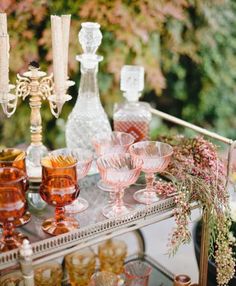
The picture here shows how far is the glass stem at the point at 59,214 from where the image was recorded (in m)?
1.44

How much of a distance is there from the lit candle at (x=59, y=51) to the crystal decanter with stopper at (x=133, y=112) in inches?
13.6

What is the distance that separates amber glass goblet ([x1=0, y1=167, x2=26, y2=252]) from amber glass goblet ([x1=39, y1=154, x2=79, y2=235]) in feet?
0.20

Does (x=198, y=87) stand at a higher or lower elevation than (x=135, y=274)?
higher

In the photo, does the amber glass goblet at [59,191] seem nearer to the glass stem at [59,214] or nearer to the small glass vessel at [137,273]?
the glass stem at [59,214]

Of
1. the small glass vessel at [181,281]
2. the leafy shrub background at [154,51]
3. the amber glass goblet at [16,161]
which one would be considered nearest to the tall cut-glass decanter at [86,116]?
the amber glass goblet at [16,161]

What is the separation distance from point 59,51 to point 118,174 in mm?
357

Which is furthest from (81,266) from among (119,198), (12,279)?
(119,198)

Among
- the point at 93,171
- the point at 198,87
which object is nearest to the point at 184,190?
the point at 93,171

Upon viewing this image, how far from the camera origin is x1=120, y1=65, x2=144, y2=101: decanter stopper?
6.08ft

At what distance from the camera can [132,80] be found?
73.2 inches

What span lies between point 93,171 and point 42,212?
260 mm

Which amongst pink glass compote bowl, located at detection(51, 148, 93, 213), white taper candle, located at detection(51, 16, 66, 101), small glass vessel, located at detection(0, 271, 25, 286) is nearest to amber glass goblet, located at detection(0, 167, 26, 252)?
pink glass compote bowl, located at detection(51, 148, 93, 213)

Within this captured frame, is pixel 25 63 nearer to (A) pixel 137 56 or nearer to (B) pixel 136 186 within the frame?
(A) pixel 137 56

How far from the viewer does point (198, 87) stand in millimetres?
2938
